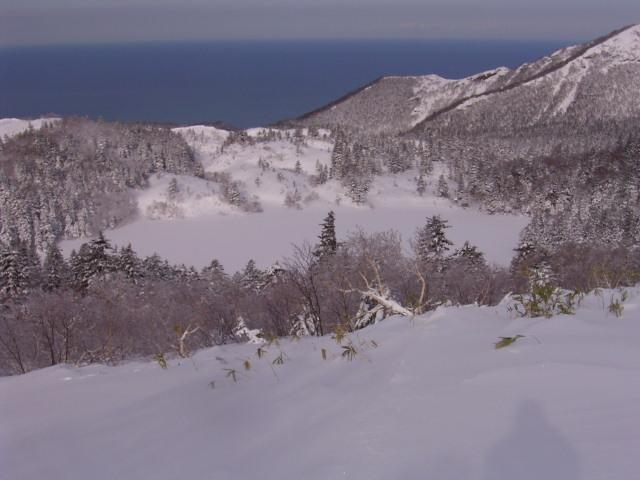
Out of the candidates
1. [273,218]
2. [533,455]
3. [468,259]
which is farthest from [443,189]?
[533,455]

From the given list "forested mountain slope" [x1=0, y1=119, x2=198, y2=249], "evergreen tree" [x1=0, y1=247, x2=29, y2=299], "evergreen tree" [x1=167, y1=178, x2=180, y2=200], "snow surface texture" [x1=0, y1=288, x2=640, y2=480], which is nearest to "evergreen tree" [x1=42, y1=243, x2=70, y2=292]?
"evergreen tree" [x1=0, y1=247, x2=29, y2=299]

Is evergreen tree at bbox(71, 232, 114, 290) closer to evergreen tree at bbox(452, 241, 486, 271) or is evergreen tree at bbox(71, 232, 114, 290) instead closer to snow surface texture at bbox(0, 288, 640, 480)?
evergreen tree at bbox(452, 241, 486, 271)

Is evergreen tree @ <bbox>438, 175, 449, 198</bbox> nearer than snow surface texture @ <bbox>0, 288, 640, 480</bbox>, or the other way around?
snow surface texture @ <bbox>0, 288, 640, 480</bbox>

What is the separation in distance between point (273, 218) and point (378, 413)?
290 ft

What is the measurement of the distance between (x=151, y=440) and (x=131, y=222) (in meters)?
93.9

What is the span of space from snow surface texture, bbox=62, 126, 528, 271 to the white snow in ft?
186

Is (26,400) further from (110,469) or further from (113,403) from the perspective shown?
(110,469)

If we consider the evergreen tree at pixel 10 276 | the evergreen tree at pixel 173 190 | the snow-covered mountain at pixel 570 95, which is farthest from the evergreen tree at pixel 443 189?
the evergreen tree at pixel 10 276

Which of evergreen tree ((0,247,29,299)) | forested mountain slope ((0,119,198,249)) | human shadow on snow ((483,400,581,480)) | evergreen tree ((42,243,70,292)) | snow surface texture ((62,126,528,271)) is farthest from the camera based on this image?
forested mountain slope ((0,119,198,249))

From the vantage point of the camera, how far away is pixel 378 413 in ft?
8.92

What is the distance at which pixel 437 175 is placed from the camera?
4345 inches

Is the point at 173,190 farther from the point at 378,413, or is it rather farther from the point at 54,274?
the point at 378,413

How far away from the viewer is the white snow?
12481cm

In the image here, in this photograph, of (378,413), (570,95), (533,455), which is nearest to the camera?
(533,455)
